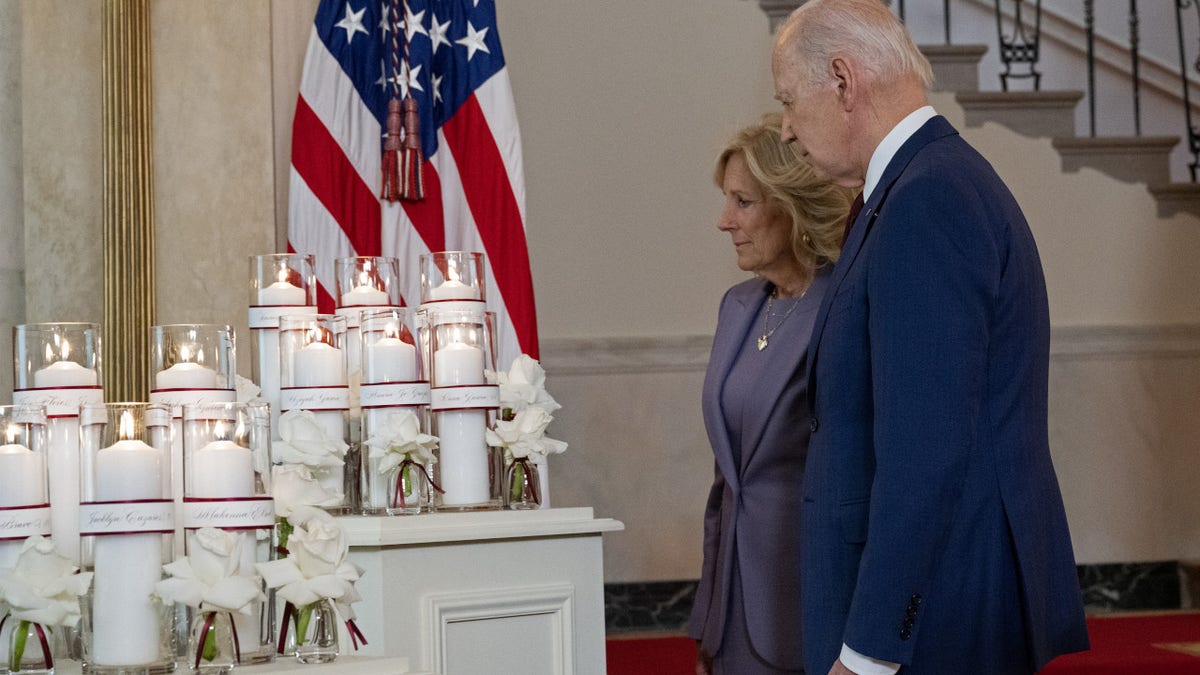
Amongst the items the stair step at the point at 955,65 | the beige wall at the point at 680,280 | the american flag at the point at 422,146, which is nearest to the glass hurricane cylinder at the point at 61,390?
the american flag at the point at 422,146

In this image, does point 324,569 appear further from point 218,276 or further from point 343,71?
point 343,71

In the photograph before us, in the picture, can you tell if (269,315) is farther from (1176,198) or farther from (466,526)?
(1176,198)

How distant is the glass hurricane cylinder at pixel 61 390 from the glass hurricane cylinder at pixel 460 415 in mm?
539

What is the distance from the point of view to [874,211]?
1760 millimetres

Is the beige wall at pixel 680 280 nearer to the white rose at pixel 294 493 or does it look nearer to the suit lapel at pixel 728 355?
the suit lapel at pixel 728 355

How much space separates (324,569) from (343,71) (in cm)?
235

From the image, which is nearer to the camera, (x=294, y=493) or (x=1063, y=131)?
(x=294, y=493)

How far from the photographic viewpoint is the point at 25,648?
4.89 feet

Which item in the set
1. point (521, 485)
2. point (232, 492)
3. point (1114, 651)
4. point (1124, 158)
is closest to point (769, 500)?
point (521, 485)

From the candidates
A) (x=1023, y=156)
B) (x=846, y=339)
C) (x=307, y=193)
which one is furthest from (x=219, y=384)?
(x=1023, y=156)

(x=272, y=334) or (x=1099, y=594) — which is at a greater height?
(x=272, y=334)

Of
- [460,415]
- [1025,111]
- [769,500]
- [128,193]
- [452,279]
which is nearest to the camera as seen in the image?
[460,415]

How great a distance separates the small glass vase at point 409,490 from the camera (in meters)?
2.10

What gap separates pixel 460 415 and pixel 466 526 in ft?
0.62
